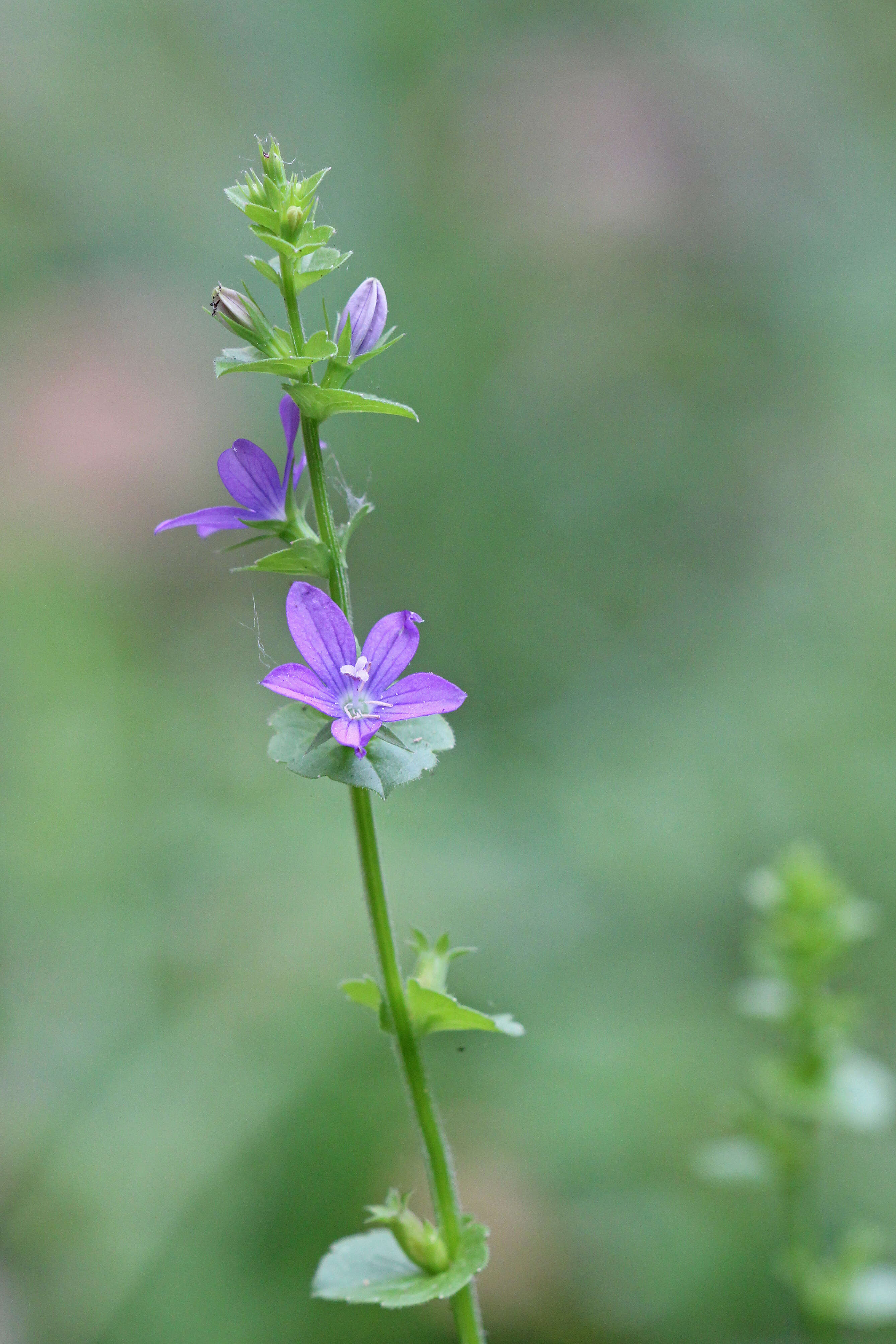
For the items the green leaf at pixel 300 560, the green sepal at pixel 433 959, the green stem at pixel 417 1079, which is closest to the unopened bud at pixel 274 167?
the green leaf at pixel 300 560

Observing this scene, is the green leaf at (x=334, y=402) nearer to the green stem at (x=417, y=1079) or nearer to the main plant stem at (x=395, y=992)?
the main plant stem at (x=395, y=992)

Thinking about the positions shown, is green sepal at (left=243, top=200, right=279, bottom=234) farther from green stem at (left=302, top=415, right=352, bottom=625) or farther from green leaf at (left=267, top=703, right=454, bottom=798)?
green leaf at (left=267, top=703, right=454, bottom=798)

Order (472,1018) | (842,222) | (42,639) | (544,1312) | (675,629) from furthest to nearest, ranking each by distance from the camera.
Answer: (842,222)
(675,629)
(42,639)
(544,1312)
(472,1018)

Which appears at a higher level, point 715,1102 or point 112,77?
point 112,77

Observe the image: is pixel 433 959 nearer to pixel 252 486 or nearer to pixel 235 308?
pixel 252 486

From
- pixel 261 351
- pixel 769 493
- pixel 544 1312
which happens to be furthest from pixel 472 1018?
pixel 769 493

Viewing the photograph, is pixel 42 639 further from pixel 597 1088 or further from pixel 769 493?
pixel 769 493

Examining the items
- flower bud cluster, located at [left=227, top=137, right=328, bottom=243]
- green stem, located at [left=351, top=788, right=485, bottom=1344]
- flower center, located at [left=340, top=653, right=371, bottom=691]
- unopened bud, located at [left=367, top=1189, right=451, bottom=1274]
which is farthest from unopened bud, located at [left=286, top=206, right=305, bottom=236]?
unopened bud, located at [left=367, top=1189, right=451, bottom=1274]
